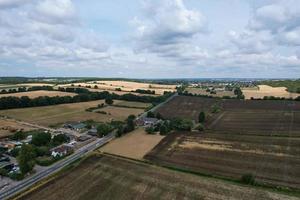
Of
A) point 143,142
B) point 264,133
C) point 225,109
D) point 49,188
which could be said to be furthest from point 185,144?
point 225,109

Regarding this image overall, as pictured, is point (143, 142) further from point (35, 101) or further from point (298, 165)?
point (35, 101)

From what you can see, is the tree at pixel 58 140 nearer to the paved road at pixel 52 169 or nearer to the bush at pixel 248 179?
the paved road at pixel 52 169

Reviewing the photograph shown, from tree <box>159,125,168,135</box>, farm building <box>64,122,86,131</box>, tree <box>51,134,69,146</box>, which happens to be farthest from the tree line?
tree <box>159,125,168,135</box>

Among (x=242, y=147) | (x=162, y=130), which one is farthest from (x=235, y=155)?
(x=162, y=130)

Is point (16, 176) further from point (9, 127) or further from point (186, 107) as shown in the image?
point (186, 107)

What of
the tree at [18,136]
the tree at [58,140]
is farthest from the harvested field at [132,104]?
the tree at [18,136]
